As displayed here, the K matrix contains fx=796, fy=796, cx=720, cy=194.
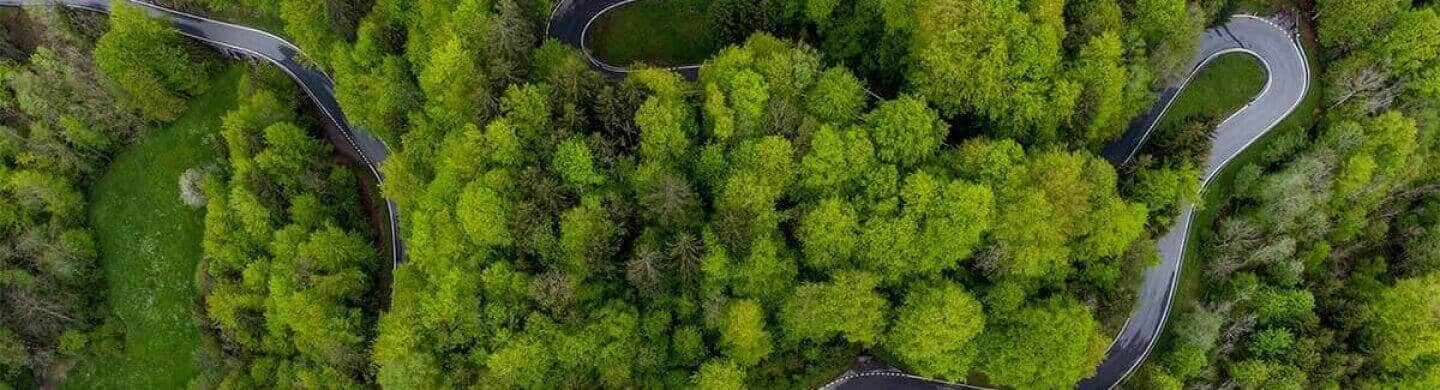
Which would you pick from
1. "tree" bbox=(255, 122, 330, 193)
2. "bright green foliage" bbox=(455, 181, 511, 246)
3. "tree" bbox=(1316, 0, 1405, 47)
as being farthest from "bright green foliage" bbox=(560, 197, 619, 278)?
"tree" bbox=(1316, 0, 1405, 47)

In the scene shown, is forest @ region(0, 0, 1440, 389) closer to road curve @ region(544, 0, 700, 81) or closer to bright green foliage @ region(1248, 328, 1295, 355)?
bright green foliage @ region(1248, 328, 1295, 355)

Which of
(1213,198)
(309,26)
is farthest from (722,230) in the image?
(1213,198)

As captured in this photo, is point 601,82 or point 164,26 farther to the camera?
point 164,26

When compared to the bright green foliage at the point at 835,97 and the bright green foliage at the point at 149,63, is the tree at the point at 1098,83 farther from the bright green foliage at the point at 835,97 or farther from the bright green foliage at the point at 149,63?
the bright green foliage at the point at 149,63

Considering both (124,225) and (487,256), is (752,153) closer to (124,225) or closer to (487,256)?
(487,256)

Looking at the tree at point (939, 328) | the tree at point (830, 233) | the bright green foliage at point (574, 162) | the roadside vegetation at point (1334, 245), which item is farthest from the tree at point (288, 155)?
the roadside vegetation at point (1334, 245)

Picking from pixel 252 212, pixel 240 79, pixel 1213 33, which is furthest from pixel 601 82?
pixel 1213 33
